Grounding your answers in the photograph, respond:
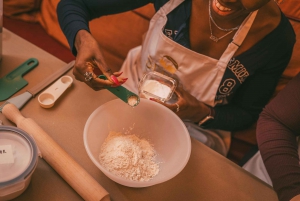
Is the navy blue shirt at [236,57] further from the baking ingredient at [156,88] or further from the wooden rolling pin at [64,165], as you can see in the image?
the wooden rolling pin at [64,165]

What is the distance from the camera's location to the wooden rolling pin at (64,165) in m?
0.64

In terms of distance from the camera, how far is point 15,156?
61cm

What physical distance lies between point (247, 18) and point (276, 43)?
136 millimetres

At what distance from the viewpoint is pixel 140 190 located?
2.40 feet

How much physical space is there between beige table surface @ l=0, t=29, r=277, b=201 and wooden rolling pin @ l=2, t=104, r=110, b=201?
0.11 ft

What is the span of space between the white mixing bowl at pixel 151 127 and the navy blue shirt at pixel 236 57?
0.27 meters

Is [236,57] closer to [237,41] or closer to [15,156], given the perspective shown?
[237,41]

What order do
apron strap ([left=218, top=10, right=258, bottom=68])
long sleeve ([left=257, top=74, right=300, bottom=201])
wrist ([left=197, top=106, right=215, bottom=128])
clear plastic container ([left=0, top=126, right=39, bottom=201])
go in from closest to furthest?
clear plastic container ([left=0, top=126, right=39, bottom=201])
long sleeve ([left=257, top=74, right=300, bottom=201])
apron strap ([left=218, top=10, right=258, bottom=68])
wrist ([left=197, top=106, right=215, bottom=128])

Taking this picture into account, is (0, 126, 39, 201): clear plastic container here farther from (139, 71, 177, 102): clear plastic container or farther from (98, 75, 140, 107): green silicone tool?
(139, 71, 177, 102): clear plastic container

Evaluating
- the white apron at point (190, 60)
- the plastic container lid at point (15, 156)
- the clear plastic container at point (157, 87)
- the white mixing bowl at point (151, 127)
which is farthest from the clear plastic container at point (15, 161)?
the white apron at point (190, 60)

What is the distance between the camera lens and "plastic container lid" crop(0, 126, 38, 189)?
1.88 feet

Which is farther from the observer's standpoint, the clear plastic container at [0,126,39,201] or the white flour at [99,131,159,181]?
the white flour at [99,131,159,181]

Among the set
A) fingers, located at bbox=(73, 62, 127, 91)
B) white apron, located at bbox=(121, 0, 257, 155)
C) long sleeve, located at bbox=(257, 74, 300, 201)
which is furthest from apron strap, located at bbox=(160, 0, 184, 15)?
long sleeve, located at bbox=(257, 74, 300, 201)

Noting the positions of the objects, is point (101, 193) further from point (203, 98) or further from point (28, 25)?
point (28, 25)
